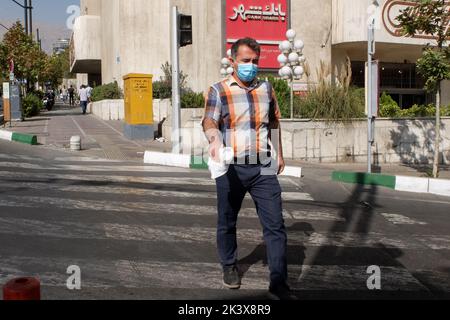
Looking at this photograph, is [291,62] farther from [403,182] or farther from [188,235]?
[188,235]

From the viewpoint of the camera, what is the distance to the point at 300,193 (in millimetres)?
9234

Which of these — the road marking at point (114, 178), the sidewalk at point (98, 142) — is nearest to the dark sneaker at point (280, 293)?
the road marking at point (114, 178)

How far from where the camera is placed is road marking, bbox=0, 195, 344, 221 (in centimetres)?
734

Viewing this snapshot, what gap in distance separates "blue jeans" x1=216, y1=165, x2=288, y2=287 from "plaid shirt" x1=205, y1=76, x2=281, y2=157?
6.7 inches

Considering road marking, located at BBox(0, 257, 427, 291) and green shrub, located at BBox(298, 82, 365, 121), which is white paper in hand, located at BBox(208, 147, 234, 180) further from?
green shrub, located at BBox(298, 82, 365, 121)

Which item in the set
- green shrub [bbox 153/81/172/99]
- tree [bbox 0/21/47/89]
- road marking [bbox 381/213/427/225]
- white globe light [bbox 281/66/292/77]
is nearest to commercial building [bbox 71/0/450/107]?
green shrub [bbox 153/81/172/99]

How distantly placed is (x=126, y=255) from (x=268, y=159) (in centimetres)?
192

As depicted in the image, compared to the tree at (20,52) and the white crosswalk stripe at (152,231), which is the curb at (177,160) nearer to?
the white crosswalk stripe at (152,231)

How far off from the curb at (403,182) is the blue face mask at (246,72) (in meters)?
6.90

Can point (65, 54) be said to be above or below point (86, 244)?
above

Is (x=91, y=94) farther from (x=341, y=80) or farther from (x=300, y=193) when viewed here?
(x=300, y=193)

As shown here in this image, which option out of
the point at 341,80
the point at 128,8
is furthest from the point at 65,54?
the point at 341,80

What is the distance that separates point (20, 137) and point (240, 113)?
42.4 feet

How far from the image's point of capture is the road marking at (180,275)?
178 inches
